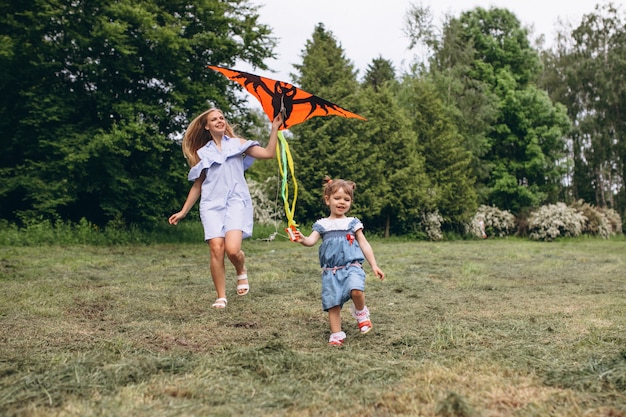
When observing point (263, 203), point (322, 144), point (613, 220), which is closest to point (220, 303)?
point (322, 144)

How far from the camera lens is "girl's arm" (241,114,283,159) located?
5.41m

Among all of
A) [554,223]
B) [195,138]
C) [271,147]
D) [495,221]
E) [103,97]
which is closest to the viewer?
[271,147]

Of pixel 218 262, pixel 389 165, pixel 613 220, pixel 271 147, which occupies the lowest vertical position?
pixel 218 262

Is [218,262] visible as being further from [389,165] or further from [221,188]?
Answer: [389,165]

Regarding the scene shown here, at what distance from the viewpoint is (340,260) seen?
13.8 feet

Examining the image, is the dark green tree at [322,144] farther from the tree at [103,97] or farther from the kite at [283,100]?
the kite at [283,100]

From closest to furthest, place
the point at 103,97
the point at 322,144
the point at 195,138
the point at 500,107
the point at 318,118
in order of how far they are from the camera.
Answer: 1. the point at 195,138
2. the point at 103,97
3. the point at 322,144
4. the point at 318,118
5. the point at 500,107

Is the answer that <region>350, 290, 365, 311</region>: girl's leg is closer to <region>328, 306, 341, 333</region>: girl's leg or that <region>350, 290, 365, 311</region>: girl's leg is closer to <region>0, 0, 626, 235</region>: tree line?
<region>328, 306, 341, 333</region>: girl's leg

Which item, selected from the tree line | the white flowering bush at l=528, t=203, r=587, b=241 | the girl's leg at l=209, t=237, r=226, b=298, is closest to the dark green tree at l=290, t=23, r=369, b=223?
the tree line

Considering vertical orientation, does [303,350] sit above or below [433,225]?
below

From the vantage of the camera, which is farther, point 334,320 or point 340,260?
point 340,260

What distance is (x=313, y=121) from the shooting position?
20.4 m

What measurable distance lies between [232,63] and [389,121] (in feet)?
24.9

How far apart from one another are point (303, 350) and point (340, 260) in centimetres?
84
